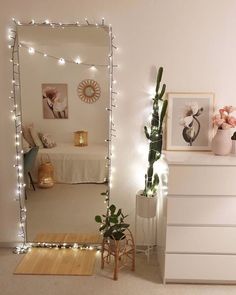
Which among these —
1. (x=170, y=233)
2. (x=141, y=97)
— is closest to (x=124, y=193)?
(x=170, y=233)

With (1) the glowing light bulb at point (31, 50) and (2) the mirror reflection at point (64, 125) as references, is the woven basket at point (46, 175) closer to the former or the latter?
(2) the mirror reflection at point (64, 125)

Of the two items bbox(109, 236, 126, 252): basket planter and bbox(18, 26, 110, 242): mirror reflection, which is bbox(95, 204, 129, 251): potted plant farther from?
bbox(18, 26, 110, 242): mirror reflection

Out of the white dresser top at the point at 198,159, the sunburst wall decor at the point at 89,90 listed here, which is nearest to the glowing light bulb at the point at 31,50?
the sunburst wall decor at the point at 89,90

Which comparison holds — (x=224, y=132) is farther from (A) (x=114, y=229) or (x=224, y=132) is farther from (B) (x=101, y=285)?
(B) (x=101, y=285)

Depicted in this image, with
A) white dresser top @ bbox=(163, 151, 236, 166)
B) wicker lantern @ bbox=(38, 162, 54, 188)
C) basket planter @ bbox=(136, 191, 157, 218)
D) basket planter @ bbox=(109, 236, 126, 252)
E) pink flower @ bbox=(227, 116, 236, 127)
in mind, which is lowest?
basket planter @ bbox=(109, 236, 126, 252)

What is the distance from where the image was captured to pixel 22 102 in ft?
9.38

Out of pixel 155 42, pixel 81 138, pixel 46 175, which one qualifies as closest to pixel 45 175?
pixel 46 175

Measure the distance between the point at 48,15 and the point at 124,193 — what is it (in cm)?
167

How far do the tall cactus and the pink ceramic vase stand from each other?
45 centimetres

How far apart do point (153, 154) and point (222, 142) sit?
556 mm

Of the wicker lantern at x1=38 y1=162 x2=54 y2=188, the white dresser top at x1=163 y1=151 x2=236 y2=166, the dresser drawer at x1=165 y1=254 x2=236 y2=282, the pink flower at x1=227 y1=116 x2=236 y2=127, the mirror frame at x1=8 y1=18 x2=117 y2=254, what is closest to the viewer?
the white dresser top at x1=163 y1=151 x2=236 y2=166

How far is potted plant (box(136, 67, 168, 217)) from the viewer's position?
2691 millimetres

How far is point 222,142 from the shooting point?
102 inches

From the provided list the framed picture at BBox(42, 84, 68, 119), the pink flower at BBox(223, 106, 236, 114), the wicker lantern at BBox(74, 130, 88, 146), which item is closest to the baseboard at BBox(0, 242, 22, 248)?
the wicker lantern at BBox(74, 130, 88, 146)
